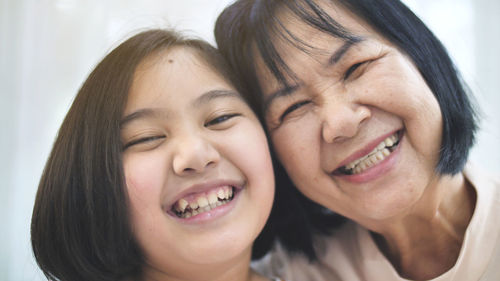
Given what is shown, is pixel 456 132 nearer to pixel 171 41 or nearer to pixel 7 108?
pixel 171 41

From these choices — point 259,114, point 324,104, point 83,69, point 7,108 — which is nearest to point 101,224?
point 259,114


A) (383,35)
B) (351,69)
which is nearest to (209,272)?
(351,69)

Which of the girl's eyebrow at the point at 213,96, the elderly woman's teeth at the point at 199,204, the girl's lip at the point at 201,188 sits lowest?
the elderly woman's teeth at the point at 199,204

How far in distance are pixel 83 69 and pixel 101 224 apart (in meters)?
0.93

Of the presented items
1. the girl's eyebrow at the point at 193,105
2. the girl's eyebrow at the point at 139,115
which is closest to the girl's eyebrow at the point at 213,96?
the girl's eyebrow at the point at 193,105

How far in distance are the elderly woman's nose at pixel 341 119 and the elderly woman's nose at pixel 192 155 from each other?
304mm

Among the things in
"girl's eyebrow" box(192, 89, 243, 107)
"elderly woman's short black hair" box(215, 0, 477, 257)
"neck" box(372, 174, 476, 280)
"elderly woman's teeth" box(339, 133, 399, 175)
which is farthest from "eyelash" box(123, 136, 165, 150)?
"neck" box(372, 174, 476, 280)

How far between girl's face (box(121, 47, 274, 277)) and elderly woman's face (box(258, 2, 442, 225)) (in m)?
0.13

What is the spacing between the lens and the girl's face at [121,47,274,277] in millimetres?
900

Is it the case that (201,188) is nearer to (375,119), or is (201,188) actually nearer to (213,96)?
(213,96)

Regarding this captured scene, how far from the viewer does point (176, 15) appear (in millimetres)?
1758

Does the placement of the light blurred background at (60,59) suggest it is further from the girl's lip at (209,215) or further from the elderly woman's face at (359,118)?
the girl's lip at (209,215)

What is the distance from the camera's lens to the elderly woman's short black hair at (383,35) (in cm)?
106

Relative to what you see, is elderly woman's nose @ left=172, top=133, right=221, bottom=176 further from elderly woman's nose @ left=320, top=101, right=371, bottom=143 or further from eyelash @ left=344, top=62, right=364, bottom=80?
eyelash @ left=344, top=62, right=364, bottom=80
